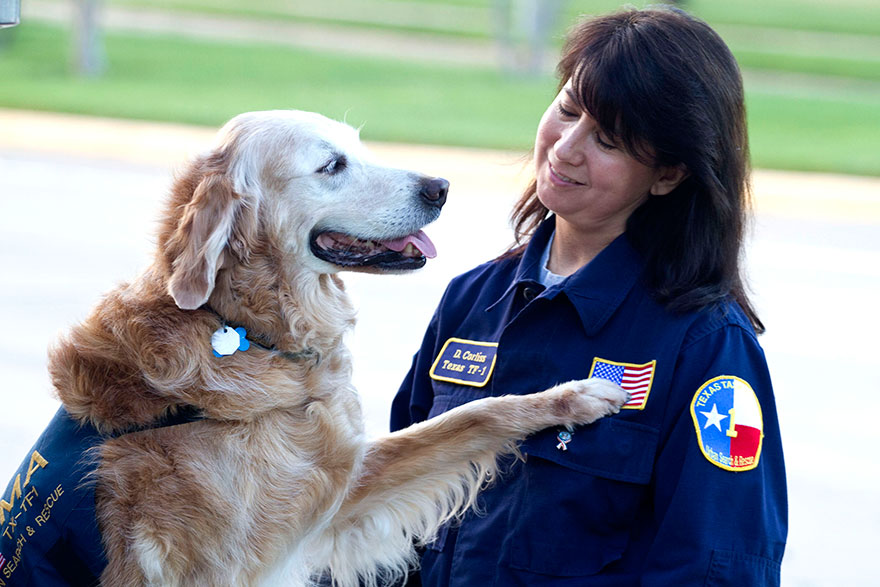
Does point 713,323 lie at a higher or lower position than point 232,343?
higher

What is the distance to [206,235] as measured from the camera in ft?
9.45

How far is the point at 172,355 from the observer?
9.11 ft

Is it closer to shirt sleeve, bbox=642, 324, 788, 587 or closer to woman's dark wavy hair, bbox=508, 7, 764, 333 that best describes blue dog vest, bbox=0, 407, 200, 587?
shirt sleeve, bbox=642, 324, 788, 587

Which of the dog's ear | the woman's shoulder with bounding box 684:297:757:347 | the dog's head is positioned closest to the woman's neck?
the woman's shoulder with bounding box 684:297:757:347

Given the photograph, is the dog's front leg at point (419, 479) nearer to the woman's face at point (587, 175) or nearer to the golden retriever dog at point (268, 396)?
the golden retriever dog at point (268, 396)

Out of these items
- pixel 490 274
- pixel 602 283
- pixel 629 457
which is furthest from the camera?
pixel 490 274

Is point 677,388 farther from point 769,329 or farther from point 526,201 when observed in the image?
point 769,329

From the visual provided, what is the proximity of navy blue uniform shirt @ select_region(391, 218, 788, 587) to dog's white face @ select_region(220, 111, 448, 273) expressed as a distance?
→ 1.63 feet

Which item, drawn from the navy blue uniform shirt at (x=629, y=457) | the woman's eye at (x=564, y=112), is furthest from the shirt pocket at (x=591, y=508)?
the woman's eye at (x=564, y=112)

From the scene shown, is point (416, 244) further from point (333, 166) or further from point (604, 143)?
point (604, 143)

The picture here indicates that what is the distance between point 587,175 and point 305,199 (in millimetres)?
961

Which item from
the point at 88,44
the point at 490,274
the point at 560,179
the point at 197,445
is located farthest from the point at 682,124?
the point at 88,44

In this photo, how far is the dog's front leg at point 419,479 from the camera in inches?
113

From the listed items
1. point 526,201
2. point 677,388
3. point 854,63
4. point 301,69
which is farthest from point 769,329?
point 854,63
